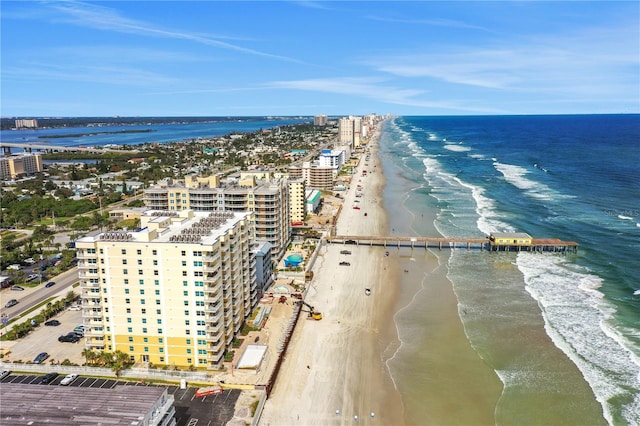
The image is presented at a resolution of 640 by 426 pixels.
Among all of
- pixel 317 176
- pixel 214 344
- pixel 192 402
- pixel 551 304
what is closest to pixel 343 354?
pixel 214 344

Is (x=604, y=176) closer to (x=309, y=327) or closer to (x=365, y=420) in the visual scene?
(x=309, y=327)

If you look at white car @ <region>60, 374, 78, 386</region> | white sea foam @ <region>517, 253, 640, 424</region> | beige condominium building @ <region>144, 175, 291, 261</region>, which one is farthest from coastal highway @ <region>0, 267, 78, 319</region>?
white sea foam @ <region>517, 253, 640, 424</region>

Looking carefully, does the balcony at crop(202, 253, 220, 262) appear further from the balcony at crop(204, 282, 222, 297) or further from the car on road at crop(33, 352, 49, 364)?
the car on road at crop(33, 352, 49, 364)

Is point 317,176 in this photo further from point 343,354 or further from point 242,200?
point 343,354

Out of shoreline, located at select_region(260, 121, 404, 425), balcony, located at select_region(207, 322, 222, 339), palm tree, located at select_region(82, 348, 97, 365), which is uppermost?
balcony, located at select_region(207, 322, 222, 339)

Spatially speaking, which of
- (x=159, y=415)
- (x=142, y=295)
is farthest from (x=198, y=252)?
(x=159, y=415)

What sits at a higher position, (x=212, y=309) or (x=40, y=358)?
(x=212, y=309)

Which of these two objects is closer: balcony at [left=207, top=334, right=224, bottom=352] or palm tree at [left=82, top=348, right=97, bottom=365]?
balcony at [left=207, top=334, right=224, bottom=352]
